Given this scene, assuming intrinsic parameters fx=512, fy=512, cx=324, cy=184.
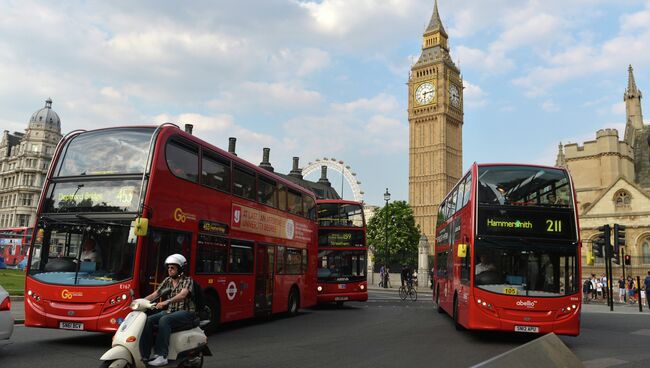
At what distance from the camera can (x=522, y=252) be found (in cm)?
1051

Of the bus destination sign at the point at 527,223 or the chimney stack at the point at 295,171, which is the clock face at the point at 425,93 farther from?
the bus destination sign at the point at 527,223

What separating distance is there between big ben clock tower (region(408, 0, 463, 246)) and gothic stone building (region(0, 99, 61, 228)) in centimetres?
6270

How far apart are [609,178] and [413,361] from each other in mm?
51261

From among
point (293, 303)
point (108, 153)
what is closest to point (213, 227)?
point (108, 153)

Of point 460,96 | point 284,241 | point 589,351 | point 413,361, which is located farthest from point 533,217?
point 460,96

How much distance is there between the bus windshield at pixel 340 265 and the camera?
19.3 metres

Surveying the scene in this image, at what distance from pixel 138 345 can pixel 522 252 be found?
25.7 feet

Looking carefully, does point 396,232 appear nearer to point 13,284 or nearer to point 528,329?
point 13,284

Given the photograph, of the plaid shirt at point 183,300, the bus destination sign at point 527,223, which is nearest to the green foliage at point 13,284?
the plaid shirt at point 183,300

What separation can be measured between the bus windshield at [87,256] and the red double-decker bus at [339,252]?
1105cm

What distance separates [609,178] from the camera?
51.7 metres

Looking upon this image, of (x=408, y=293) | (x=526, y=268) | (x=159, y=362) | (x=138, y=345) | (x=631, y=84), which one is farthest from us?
(x=631, y=84)

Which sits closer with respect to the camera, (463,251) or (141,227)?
(141,227)

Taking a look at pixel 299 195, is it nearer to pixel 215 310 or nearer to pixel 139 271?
pixel 215 310
